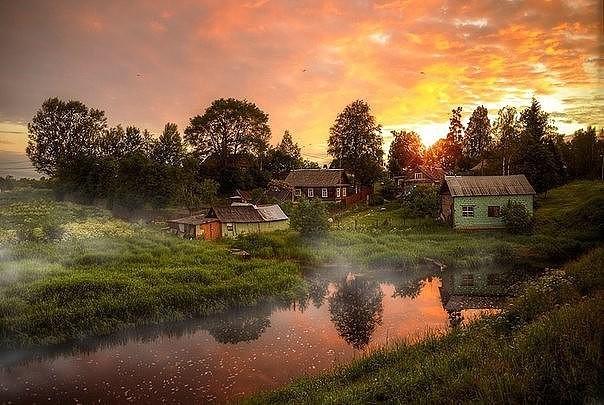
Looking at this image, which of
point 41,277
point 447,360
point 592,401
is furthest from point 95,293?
point 592,401

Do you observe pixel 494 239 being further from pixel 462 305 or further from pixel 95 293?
pixel 95 293

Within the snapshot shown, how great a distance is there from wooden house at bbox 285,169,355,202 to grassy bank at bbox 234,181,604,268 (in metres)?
18.4

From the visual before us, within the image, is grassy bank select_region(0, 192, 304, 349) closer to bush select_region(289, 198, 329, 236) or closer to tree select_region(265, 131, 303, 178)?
bush select_region(289, 198, 329, 236)

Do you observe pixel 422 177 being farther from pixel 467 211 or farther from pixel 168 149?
pixel 168 149

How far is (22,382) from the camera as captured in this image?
12492 mm

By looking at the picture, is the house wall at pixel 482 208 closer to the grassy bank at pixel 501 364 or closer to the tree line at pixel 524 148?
the tree line at pixel 524 148

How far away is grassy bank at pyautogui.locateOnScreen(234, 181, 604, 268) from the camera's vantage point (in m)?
25.3

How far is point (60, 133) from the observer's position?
48594 millimetres

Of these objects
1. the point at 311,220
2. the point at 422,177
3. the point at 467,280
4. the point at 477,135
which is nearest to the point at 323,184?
the point at 422,177

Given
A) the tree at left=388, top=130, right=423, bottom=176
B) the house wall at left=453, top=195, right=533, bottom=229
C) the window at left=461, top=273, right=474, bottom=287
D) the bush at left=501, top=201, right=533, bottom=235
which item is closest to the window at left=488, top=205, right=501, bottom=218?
the house wall at left=453, top=195, right=533, bottom=229

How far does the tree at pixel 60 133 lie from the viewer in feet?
157

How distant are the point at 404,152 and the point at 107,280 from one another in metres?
59.0

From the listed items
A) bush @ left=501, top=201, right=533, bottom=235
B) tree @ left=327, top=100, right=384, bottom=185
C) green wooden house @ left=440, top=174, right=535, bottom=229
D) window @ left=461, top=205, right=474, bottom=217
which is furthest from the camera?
tree @ left=327, top=100, right=384, bottom=185

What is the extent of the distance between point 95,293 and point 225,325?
17.0 ft
